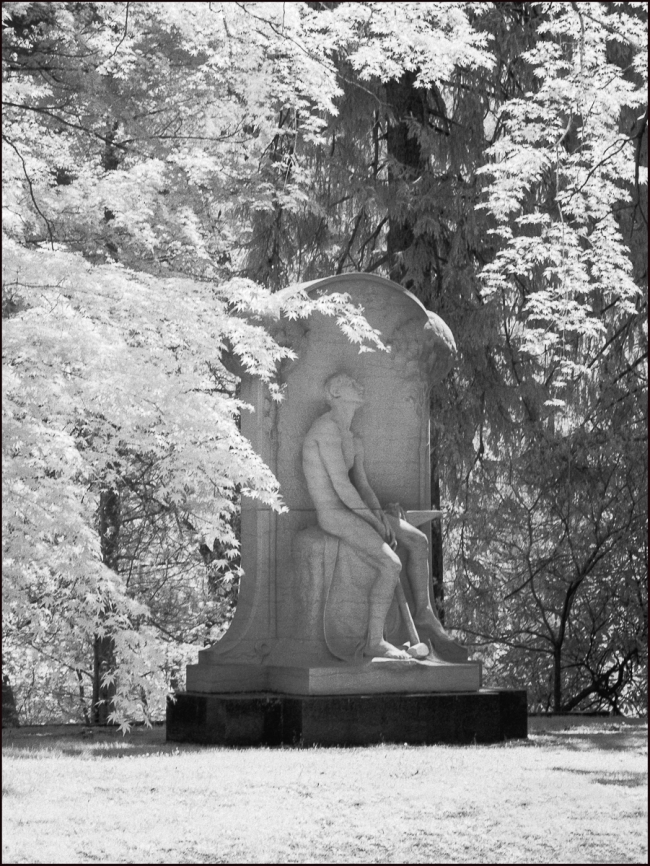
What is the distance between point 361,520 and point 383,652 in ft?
3.14

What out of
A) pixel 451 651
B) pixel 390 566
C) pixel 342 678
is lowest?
pixel 342 678

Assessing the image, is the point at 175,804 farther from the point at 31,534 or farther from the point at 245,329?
the point at 245,329

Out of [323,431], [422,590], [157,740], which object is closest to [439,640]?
[422,590]

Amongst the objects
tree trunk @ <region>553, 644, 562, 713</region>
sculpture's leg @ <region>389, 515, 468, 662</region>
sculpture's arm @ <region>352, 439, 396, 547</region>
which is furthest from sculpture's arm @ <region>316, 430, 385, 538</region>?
tree trunk @ <region>553, 644, 562, 713</region>

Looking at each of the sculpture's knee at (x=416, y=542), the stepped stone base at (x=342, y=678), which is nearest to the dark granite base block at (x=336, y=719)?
the stepped stone base at (x=342, y=678)

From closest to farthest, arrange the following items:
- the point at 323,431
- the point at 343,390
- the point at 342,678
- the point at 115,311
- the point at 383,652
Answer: the point at 115,311
the point at 342,678
the point at 383,652
the point at 323,431
the point at 343,390

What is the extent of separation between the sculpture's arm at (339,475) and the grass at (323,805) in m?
1.72

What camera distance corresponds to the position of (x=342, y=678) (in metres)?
10.0

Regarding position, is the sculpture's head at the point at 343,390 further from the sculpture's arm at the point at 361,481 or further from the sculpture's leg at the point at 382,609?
the sculpture's leg at the point at 382,609

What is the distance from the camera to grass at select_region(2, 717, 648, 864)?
21.7 ft

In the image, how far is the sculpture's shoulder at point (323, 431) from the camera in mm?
10453

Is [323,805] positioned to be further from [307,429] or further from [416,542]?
[307,429]

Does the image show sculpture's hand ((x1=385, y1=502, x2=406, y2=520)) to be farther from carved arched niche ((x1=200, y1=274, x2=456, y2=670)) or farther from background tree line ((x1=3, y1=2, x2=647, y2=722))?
background tree line ((x1=3, y1=2, x2=647, y2=722))

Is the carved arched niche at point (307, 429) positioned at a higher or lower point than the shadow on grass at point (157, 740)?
higher
